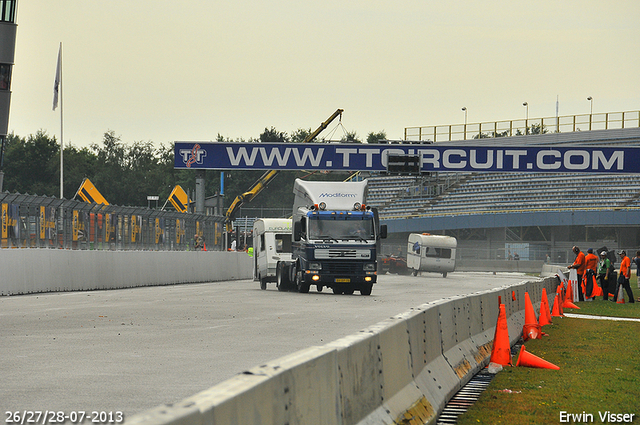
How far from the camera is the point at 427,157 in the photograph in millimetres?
47469

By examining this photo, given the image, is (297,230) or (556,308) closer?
(556,308)

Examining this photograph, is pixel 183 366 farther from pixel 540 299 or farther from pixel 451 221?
pixel 451 221

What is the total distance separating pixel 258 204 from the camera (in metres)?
127

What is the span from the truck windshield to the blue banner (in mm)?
18562

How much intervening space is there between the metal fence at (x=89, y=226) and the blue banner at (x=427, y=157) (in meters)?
6.94

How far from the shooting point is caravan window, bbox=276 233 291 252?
33.7 meters

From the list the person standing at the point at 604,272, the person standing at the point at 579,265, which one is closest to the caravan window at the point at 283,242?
the person standing at the point at 579,265

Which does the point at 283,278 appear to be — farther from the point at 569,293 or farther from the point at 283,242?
the point at 569,293

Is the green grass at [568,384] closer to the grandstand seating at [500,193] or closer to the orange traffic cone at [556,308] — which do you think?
the orange traffic cone at [556,308]

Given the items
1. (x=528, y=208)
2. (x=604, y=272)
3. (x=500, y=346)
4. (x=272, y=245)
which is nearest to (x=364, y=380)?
(x=500, y=346)

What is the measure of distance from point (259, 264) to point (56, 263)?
34.2ft

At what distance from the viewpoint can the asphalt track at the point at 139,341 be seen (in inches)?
325

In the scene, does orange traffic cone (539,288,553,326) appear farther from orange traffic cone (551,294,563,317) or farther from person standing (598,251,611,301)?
person standing (598,251,611,301)

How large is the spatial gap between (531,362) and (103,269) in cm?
1981
